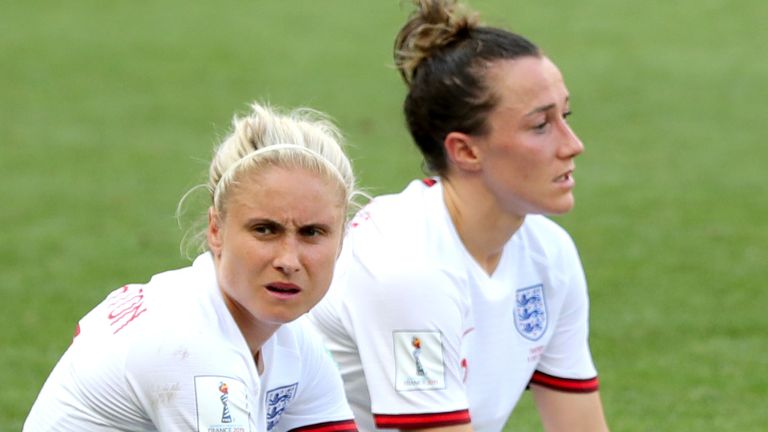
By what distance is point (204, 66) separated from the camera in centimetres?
1553

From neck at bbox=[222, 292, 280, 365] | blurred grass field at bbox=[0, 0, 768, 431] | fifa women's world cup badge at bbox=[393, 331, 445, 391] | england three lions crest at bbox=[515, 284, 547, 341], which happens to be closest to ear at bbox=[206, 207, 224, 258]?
neck at bbox=[222, 292, 280, 365]

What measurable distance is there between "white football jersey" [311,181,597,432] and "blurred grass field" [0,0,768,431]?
1.27 m

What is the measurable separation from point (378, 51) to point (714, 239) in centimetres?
691

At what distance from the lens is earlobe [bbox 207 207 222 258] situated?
12.3 ft

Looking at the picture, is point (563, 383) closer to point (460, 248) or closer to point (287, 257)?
point (460, 248)

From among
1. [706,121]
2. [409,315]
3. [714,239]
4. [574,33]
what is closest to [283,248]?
[409,315]

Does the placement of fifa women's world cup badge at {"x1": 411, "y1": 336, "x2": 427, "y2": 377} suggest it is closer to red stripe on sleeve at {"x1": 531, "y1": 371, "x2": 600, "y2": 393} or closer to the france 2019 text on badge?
the france 2019 text on badge

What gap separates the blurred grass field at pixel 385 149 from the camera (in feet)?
25.0

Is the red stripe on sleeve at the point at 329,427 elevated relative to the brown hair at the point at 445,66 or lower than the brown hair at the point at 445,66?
lower

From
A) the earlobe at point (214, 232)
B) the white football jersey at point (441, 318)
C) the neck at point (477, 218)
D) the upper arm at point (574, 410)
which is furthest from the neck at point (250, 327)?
the upper arm at point (574, 410)

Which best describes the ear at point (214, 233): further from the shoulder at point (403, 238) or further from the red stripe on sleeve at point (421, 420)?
the red stripe on sleeve at point (421, 420)

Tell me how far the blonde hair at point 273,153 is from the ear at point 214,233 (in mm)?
20

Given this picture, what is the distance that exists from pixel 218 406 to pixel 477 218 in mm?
1268

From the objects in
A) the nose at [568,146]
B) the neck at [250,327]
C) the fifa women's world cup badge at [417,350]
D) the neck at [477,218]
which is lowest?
the neck at [250,327]
